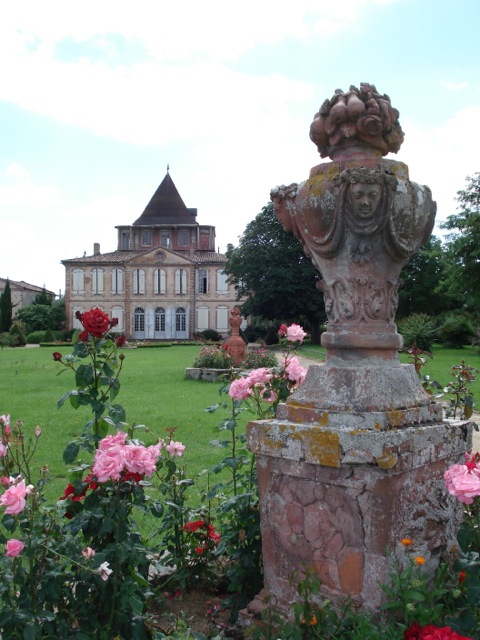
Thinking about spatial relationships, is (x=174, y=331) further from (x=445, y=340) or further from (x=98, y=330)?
(x=98, y=330)

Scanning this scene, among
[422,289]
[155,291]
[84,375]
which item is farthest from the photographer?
[155,291]

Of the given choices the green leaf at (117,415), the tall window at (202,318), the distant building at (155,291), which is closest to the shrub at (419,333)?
the green leaf at (117,415)

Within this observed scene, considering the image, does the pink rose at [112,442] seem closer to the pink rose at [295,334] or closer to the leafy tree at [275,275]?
the pink rose at [295,334]

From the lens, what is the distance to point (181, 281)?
56.0 m

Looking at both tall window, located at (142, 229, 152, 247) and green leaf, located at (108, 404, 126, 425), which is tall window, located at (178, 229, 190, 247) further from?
green leaf, located at (108, 404, 126, 425)

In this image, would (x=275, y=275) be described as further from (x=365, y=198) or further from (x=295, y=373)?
(x=365, y=198)

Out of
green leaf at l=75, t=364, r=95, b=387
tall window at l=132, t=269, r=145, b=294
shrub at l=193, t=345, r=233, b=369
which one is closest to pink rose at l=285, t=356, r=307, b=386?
green leaf at l=75, t=364, r=95, b=387

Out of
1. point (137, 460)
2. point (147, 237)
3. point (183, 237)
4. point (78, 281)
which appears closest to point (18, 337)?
point (78, 281)

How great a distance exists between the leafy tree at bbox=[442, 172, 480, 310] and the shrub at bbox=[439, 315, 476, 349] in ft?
5.46

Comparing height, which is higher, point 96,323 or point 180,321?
point 180,321

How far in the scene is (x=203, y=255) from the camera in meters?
58.5

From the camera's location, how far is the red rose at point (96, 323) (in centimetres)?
307

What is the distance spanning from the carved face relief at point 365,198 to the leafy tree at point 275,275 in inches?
1267

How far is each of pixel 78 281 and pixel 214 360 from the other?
132 feet
